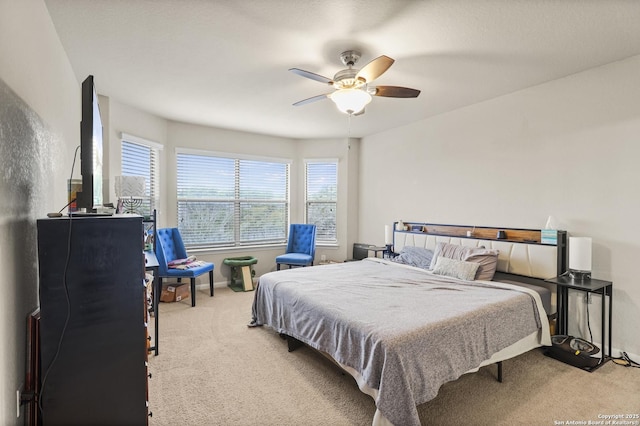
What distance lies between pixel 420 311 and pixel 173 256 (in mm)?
3676

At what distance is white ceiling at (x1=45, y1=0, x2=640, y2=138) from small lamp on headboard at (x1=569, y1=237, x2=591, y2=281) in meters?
1.59

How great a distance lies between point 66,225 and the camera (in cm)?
144

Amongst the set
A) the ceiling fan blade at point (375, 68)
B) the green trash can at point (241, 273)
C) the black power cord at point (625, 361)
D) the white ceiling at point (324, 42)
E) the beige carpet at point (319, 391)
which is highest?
the white ceiling at point (324, 42)

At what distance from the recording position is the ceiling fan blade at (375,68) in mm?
2078

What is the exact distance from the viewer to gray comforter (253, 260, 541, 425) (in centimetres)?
176

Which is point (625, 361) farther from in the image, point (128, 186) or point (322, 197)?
point (128, 186)

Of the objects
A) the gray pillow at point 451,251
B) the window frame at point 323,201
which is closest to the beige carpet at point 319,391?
the gray pillow at point 451,251

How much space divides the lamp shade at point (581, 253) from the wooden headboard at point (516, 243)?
0.21 meters

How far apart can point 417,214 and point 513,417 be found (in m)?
2.93

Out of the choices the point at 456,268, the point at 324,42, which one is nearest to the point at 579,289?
the point at 456,268

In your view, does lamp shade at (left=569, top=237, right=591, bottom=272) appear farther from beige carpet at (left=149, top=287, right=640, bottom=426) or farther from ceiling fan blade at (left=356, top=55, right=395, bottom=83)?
ceiling fan blade at (left=356, top=55, right=395, bottom=83)

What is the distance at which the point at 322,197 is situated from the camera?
5.83 m

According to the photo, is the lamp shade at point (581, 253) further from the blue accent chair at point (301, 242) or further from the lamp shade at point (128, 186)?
the lamp shade at point (128, 186)

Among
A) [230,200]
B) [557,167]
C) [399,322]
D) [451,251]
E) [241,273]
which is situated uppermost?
[557,167]
